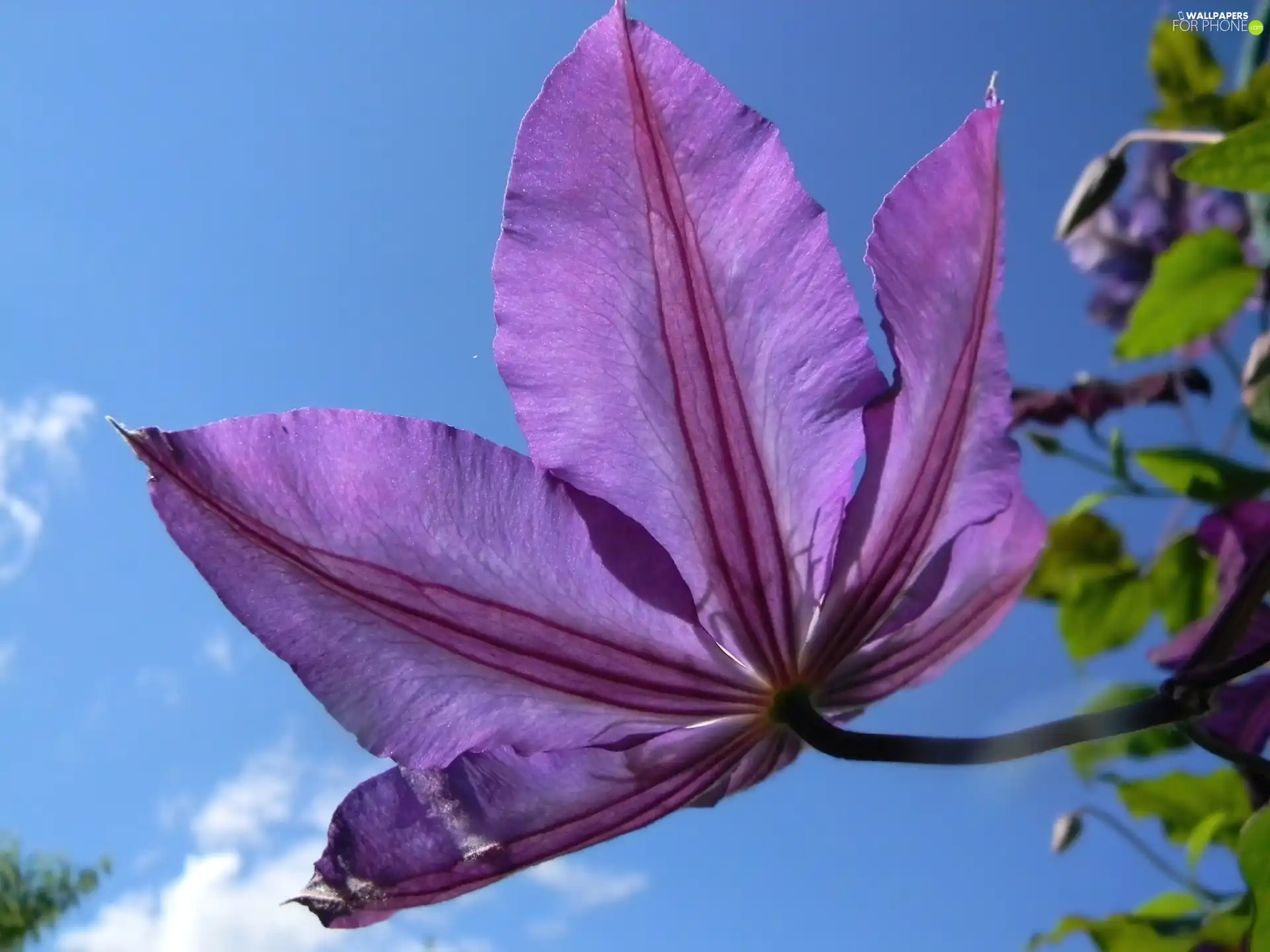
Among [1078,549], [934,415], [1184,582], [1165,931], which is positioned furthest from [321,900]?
[1078,549]

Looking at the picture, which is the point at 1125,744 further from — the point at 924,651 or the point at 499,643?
the point at 499,643

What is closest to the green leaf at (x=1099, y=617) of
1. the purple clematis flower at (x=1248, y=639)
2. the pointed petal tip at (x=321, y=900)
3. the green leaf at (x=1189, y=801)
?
the green leaf at (x=1189, y=801)

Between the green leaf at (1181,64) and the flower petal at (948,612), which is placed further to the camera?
the green leaf at (1181,64)

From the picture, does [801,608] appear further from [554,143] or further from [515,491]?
[554,143]

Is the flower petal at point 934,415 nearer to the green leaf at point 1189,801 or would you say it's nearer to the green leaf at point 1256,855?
the green leaf at point 1256,855

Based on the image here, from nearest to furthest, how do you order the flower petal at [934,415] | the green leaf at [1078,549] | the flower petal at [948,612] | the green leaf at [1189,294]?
1. the flower petal at [934,415]
2. the flower petal at [948,612]
3. the green leaf at [1189,294]
4. the green leaf at [1078,549]

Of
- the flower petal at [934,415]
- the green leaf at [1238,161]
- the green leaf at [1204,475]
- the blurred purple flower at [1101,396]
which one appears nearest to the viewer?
the flower petal at [934,415]
